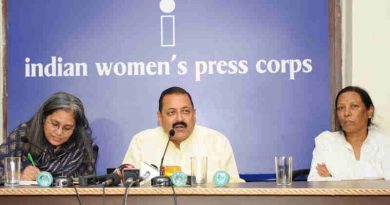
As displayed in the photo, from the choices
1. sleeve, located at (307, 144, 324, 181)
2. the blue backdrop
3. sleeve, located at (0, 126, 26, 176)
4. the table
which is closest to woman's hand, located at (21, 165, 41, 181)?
sleeve, located at (0, 126, 26, 176)

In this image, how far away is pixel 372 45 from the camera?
5098 mm

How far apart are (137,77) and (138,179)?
1.89 meters

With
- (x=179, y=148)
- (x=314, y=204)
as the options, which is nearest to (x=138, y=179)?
(x=314, y=204)

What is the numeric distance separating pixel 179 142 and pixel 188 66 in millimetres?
806

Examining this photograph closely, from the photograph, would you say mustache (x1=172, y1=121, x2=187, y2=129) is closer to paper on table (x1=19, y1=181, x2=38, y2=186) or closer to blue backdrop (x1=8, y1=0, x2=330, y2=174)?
blue backdrop (x1=8, y1=0, x2=330, y2=174)

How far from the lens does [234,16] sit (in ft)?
17.3

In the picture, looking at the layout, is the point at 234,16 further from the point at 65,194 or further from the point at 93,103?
the point at 65,194

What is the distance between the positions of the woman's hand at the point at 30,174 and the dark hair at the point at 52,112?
1.56ft

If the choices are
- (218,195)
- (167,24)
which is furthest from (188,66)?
(218,195)

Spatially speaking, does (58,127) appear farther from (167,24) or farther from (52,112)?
(167,24)

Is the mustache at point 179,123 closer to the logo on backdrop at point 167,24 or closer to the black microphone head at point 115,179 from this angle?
the logo on backdrop at point 167,24

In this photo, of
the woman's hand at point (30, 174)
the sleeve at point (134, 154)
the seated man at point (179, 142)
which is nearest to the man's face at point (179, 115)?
the seated man at point (179, 142)

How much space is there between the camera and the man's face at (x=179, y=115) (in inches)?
181

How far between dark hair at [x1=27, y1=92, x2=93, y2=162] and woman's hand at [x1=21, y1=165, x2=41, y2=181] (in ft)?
1.56
